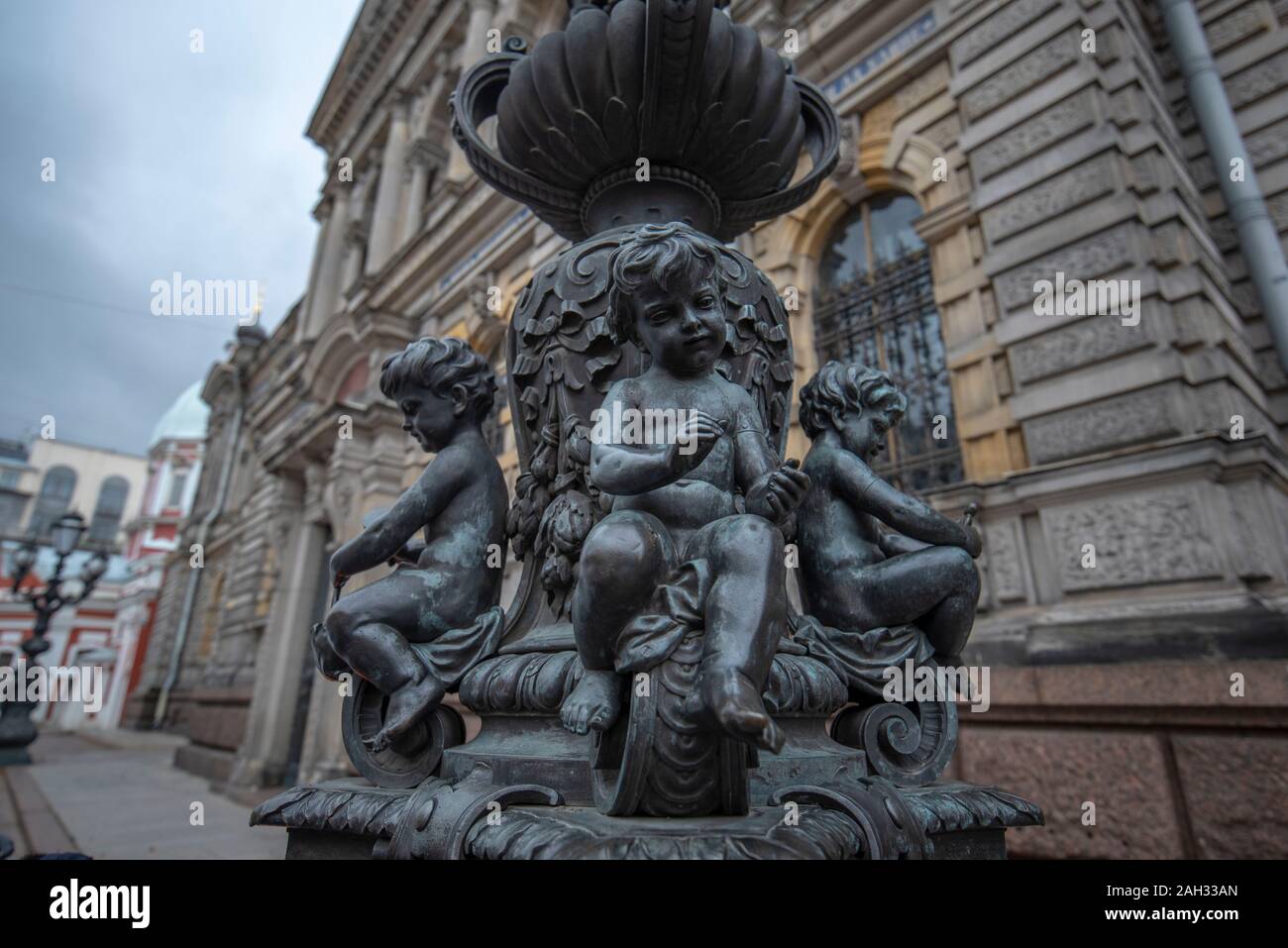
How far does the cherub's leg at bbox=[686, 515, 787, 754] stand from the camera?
3.89 ft

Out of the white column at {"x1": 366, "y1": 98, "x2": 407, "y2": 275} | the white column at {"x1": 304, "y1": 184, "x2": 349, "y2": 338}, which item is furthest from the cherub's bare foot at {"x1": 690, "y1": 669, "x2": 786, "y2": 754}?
the white column at {"x1": 304, "y1": 184, "x2": 349, "y2": 338}

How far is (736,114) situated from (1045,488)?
139 inches

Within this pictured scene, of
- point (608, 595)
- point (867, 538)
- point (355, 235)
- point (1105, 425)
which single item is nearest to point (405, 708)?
point (608, 595)

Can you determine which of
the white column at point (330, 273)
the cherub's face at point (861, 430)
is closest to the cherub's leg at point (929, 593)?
the cherub's face at point (861, 430)

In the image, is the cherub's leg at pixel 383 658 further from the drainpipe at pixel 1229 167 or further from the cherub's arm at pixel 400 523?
the drainpipe at pixel 1229 167

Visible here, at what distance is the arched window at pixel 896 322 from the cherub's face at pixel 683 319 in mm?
4364

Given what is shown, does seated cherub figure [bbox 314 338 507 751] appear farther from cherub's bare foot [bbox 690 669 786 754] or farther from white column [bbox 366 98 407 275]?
white column [bbox 366 98 407 275]

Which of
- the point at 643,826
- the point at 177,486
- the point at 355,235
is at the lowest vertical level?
the point at 643,826

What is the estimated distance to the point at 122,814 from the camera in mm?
6902

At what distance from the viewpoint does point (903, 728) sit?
2010mm

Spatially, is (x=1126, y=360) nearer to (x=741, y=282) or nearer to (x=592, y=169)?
(x=741, y=282)

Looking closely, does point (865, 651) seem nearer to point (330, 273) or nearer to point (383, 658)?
point (383, 658)

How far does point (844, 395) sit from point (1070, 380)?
3.56 metres

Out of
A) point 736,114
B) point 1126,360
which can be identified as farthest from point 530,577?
point 1126,360
